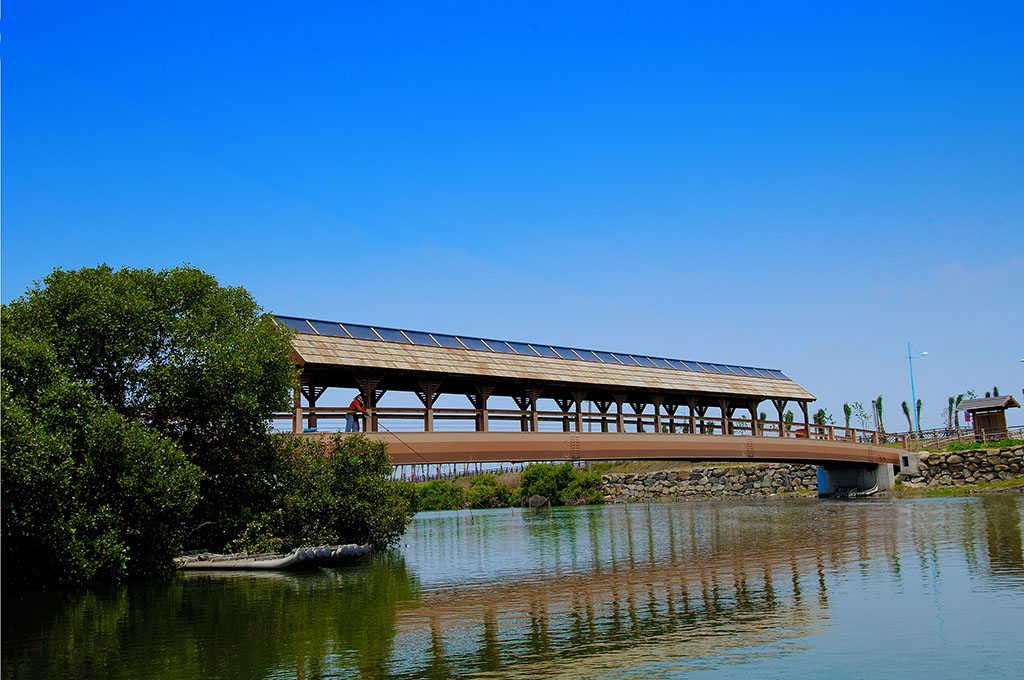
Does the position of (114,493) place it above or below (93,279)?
below

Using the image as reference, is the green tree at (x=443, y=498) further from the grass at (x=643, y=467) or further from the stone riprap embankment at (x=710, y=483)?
the stone riprap embankment at (x=710, y=483)

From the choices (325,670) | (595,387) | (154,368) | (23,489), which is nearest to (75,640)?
(325,670)

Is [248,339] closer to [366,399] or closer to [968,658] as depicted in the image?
[366,399]

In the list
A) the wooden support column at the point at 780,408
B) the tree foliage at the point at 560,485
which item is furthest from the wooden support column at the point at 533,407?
the tree foliage at the point at 560,485

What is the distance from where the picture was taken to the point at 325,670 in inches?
472

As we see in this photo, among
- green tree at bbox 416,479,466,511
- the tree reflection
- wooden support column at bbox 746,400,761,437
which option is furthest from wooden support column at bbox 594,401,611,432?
green tree at bbox 416,479,466,511

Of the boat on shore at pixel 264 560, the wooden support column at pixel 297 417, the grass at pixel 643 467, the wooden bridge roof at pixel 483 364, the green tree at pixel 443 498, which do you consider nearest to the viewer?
the boat on shore at pixel 264 560

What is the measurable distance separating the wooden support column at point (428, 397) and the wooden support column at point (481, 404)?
1.92 metres

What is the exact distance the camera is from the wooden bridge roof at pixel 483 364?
3206 cm

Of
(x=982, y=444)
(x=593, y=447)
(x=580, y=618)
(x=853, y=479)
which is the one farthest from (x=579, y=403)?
(x=982, y=444)

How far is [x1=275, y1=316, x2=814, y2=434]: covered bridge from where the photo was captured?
1278 inches

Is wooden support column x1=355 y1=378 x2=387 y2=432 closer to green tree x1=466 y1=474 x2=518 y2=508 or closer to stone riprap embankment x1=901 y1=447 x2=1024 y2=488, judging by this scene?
stone riprap embankment x1=901 y1=447 x2=1024 y2=488

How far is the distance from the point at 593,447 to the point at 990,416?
143ft

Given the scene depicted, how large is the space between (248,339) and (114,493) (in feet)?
19.3
